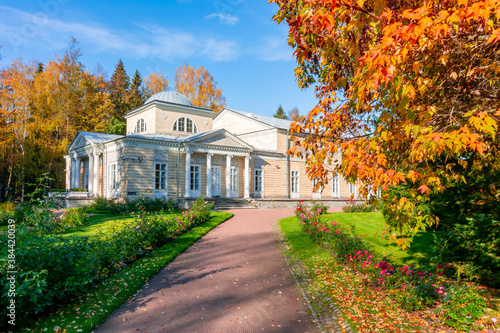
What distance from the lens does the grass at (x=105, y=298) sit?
478 centimetres

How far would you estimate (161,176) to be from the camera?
21859 mm

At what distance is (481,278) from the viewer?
6.69m

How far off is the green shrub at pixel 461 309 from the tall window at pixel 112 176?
66.9 ft

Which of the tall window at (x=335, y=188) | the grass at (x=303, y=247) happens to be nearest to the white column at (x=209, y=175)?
the grass at (x=303, y=247)

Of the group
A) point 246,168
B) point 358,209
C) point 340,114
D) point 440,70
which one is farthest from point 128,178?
point 440,70

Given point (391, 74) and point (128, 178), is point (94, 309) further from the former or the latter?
point (128, 178)

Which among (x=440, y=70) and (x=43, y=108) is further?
(x=43, y=108)

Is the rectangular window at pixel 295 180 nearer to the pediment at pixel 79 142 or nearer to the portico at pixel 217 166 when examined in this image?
the portico at pixel 217 166

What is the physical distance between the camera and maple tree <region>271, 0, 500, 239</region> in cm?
310

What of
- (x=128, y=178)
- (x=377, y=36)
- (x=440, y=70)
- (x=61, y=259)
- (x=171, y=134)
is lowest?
(x=61, y=259)

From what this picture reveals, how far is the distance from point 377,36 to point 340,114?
1416mm

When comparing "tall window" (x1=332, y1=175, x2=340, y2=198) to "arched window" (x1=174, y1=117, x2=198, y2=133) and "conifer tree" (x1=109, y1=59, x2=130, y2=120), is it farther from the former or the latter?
"conifer tree" (x1=109, y1=59, x2=130, y2=120)

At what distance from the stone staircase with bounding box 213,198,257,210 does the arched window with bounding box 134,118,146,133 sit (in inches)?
389

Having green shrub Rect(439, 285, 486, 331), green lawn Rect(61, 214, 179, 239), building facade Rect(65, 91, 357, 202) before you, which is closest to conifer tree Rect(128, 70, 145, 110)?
building facade Rect(65, 91, 357, 202)
